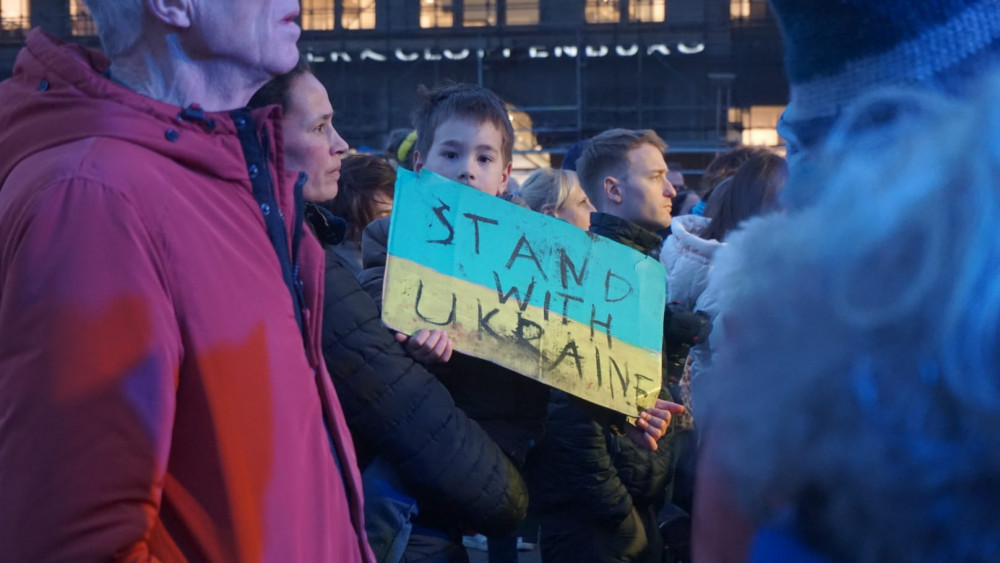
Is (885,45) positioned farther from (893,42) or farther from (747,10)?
(747,10)

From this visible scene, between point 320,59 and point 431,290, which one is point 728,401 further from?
point 320,59

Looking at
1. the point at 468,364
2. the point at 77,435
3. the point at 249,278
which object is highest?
the point at 249,278

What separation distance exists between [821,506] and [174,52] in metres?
1.07

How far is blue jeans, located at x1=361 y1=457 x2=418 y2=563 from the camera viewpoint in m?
2.17

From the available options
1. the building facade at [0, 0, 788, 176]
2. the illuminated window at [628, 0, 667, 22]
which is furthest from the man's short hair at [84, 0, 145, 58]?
the illuminated window at [628, 0, 667, 22]

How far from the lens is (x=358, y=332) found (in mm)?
2125

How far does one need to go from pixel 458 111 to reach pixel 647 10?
22.6m

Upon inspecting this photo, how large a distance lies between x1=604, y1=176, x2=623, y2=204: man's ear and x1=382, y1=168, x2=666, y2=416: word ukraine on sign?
98cm

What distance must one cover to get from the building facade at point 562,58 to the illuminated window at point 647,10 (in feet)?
0.07

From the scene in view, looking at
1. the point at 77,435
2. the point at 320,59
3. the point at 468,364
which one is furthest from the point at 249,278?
the point at 320,59

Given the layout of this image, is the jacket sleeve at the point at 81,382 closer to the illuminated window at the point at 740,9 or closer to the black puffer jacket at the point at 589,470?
the black puffer jacket at the point at 589,470

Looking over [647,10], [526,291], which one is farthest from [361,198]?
[647,10]

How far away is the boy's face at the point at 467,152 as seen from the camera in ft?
9.37

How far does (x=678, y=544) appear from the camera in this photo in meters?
3.74
